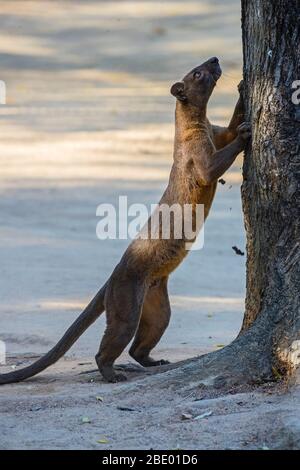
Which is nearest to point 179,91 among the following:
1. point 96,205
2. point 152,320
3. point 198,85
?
point 198,85

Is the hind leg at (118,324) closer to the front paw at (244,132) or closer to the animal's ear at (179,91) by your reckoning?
the front paw at (244,132)

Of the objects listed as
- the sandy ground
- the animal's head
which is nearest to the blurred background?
the sandy ground

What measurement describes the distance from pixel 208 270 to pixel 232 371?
500 cm

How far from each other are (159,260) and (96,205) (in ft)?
18.1

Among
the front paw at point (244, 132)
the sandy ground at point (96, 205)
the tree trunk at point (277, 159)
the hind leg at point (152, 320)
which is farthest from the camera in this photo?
the hind leg at point (152, 320)

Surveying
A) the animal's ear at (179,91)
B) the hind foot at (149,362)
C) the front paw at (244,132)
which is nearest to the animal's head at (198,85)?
the animal's ear at (179,91)

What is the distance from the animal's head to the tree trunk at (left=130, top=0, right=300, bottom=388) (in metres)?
1.44

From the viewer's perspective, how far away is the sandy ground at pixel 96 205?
658cm

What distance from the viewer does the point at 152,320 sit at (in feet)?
27.7

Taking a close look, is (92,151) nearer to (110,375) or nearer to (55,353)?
(55,353)

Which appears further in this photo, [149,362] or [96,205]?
[96,205]

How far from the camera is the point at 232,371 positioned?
6.98 metres

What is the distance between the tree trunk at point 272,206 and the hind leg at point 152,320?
128 centimetres
